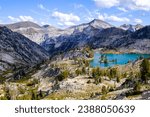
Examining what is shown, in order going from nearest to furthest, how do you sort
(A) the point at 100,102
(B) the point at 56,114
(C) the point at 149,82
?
1. (B) the point at 56,114
2. (A) the point at 100,102
3. (C) the point at 149,82

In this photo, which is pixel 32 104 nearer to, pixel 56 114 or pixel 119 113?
pixel 56 114

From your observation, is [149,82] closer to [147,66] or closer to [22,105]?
[147,66]


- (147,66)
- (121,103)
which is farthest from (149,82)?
(121,103)

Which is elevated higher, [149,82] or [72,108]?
[72,108]

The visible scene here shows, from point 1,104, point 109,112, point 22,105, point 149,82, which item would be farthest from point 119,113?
point 149,82

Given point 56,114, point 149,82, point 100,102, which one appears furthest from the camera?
point 149,82

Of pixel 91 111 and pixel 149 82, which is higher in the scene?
pixel 91 111

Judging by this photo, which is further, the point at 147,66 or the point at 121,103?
the point at 147,66

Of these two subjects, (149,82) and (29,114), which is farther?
(149,82)

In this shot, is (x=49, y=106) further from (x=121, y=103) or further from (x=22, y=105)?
(x=121, y=103)
